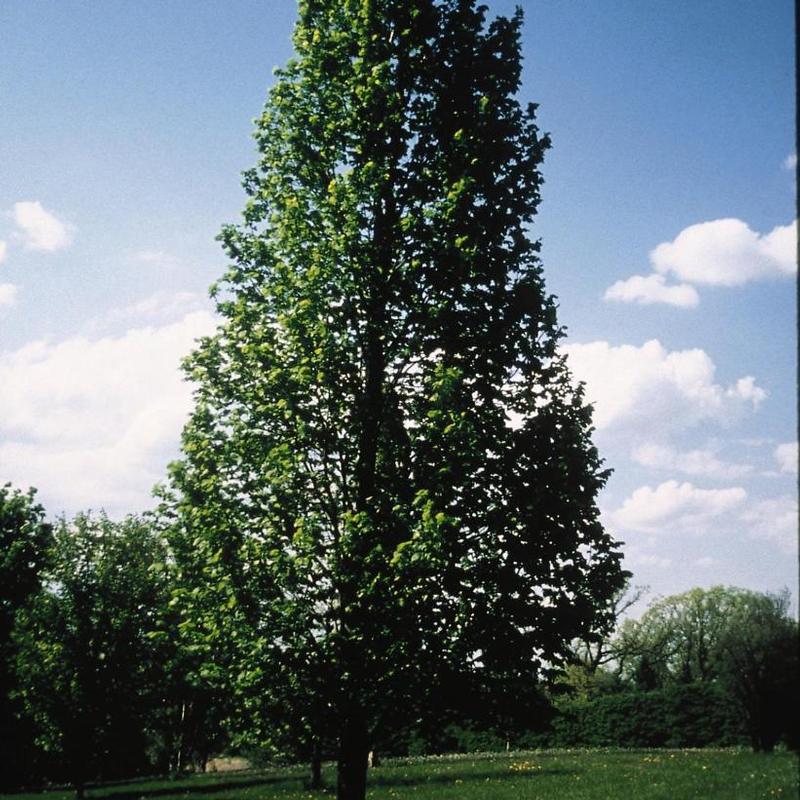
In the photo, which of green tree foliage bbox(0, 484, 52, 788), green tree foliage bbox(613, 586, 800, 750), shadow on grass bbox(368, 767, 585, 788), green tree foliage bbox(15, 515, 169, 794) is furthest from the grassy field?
green tree foliage bbox(0, 484, 52, 788)

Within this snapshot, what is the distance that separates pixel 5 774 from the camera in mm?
39219

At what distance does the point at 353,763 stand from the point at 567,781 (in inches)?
524

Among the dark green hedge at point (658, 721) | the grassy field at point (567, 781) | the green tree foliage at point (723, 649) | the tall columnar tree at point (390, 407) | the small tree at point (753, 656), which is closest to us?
the tall columnar tree at point (390, 407)

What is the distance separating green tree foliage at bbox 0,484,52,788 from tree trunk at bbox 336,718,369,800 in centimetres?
3330

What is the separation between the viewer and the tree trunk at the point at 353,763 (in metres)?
10.5

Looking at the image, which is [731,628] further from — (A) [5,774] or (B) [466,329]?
(A) [5,774]

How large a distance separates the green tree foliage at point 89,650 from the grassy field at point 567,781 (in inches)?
150

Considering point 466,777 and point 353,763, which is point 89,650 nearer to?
point 466,777

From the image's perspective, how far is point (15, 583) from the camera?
148 ft

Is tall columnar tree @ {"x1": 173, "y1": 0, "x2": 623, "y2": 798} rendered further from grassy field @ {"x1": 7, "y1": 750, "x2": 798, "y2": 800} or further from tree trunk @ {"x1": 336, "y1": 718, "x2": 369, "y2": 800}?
grassy field @ {"x1": 7, "y1": 750, "x2": 798, "y2": 800}

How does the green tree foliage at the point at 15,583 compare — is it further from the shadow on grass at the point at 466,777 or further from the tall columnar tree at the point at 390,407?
the tall columnar tree at the point at 390,407

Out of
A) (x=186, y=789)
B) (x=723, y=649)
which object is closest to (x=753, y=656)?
(x=723, y=649)

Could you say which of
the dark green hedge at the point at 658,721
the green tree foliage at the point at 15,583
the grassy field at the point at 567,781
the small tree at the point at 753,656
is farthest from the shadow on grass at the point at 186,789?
the small tree at the point at 753,656

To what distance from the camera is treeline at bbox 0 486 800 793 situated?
1016cm
